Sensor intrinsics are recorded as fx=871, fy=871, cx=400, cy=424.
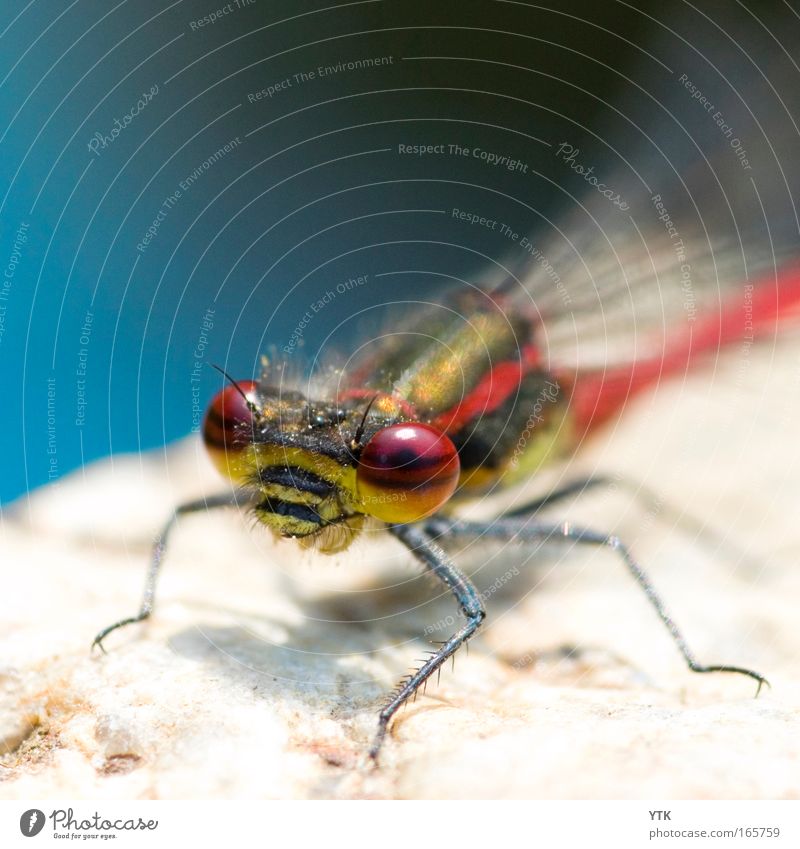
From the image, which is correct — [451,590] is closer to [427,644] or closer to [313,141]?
[427,644]

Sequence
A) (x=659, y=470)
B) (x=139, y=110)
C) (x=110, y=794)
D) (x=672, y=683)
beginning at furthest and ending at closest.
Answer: (x=659, y=470)
(x=139, y=110)
(x=672, y=683)
(x=110, y=794)

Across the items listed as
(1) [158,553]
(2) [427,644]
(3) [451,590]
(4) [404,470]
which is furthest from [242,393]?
(2) [427,644]

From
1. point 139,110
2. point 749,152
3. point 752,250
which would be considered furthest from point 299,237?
point 749,152

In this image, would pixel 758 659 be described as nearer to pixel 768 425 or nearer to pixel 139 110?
pixel 768 425

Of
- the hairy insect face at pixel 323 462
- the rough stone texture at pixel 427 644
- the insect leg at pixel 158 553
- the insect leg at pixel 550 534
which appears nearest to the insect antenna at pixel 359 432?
the hairy insect face at pixel 323 462

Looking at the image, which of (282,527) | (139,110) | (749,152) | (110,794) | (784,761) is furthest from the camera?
(749,152)

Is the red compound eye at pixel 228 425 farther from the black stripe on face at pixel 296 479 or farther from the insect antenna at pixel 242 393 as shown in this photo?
the black stripe on face at pixel 296 479

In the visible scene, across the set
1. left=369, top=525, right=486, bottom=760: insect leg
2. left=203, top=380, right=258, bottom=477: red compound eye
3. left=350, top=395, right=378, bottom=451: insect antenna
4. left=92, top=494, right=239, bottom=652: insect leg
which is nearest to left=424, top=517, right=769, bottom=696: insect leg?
left=369, top=525, right=486, bottom=760: insect leg
